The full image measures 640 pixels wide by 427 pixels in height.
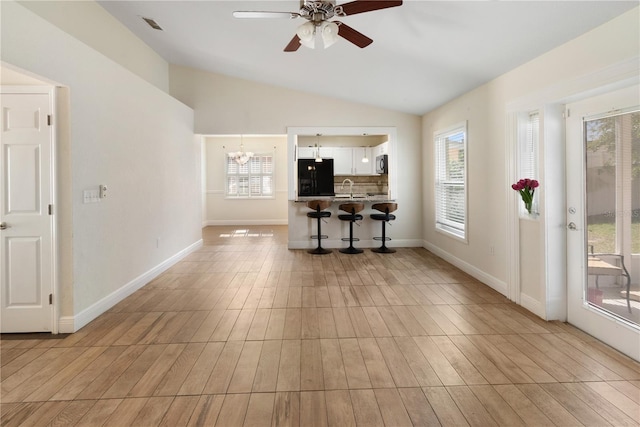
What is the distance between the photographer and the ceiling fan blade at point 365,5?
2.46m

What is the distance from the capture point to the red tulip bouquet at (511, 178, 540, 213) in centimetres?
344

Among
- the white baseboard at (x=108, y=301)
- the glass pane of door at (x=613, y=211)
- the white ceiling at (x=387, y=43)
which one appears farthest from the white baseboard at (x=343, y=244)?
the glass pane of door at (x=613, y=211)

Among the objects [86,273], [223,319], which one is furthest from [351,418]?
[86,273]

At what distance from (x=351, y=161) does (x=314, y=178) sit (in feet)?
3.69

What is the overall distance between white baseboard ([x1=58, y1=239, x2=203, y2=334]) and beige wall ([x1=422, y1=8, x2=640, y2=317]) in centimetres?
443

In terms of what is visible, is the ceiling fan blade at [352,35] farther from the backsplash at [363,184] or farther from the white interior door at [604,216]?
the backsplash at [363,184]

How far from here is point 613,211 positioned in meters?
2.80

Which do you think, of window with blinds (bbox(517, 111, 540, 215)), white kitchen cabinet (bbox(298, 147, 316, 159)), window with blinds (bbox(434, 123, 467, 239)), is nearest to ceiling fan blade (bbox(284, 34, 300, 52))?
window with blinds (bbox(517, 111, 540, 215))

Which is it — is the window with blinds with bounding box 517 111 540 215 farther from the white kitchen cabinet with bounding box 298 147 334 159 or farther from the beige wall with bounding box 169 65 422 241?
the white kitchen cabinet with bounding box 298 147 334 159

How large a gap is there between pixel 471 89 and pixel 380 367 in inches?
156

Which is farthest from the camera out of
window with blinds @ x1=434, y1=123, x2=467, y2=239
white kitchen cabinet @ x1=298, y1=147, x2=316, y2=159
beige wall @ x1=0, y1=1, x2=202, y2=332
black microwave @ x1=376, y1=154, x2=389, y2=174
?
white kitchen cabinet @ x1=298, y1=147, x2=316, y2=159

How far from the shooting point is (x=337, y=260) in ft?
19.7

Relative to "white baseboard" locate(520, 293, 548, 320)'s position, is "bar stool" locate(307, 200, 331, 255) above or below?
above

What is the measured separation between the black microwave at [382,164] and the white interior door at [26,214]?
6009 mm
